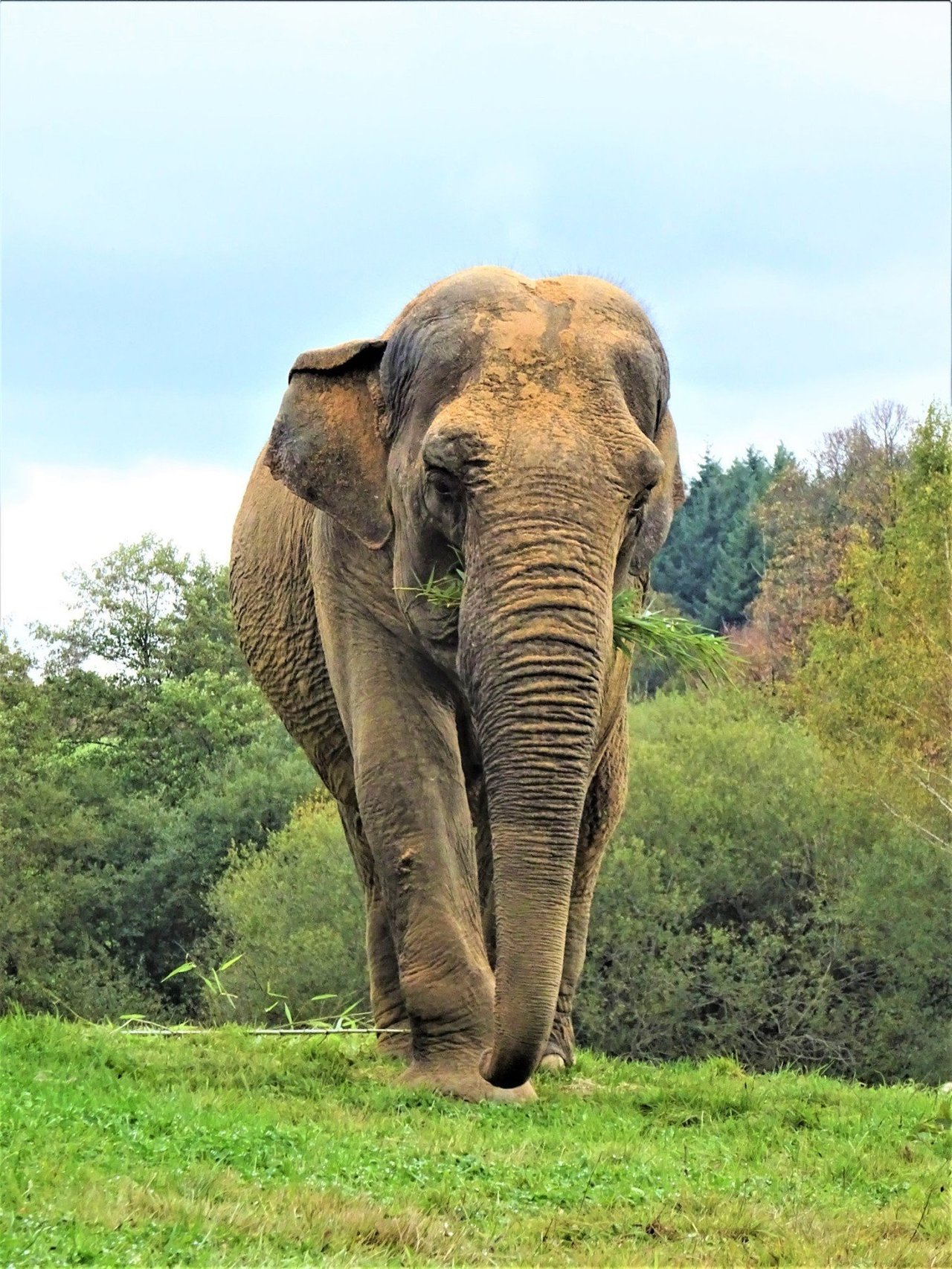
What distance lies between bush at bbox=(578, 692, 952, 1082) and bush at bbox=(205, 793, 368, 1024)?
658cm

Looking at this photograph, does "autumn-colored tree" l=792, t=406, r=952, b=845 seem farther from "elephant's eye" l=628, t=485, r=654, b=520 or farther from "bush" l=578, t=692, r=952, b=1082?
"elephant's eye" l=628, t=485, r=654, b=520

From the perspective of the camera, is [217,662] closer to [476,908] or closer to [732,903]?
[732,903]

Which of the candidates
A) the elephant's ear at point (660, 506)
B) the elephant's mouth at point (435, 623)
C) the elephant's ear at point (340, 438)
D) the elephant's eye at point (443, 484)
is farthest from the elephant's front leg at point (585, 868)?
the elephant's eye at point (443, 484)

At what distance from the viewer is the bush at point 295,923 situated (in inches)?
1859

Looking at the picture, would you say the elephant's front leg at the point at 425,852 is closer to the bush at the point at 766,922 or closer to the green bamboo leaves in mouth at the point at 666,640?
the green bamboo leaves in mouth at the point at 666,640

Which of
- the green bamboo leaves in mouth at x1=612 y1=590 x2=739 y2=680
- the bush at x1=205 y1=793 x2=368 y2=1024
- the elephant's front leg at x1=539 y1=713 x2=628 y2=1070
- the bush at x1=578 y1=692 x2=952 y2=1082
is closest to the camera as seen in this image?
the green bamboo leaves in mouth at x1=612 y1=590 x2=739 y2=680

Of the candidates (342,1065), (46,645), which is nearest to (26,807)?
(46,645)

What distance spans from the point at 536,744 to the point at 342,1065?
266 centimetres

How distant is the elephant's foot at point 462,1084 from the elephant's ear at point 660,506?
2725mm

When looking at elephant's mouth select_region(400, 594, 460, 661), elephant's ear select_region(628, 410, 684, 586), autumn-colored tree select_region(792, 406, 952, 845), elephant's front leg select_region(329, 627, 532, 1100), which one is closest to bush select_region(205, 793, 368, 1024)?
autumn-colored tree select_region(792, 406, 952, 845)

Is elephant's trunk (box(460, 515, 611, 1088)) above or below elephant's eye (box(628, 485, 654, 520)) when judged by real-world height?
below

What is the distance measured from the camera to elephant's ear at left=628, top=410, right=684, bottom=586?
9.81 metres

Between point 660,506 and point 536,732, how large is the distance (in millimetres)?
2025

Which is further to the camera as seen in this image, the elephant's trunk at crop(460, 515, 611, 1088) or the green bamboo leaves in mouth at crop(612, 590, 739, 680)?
the green bamboo leaves in mouth at crop(612, 590, 739, 680)
